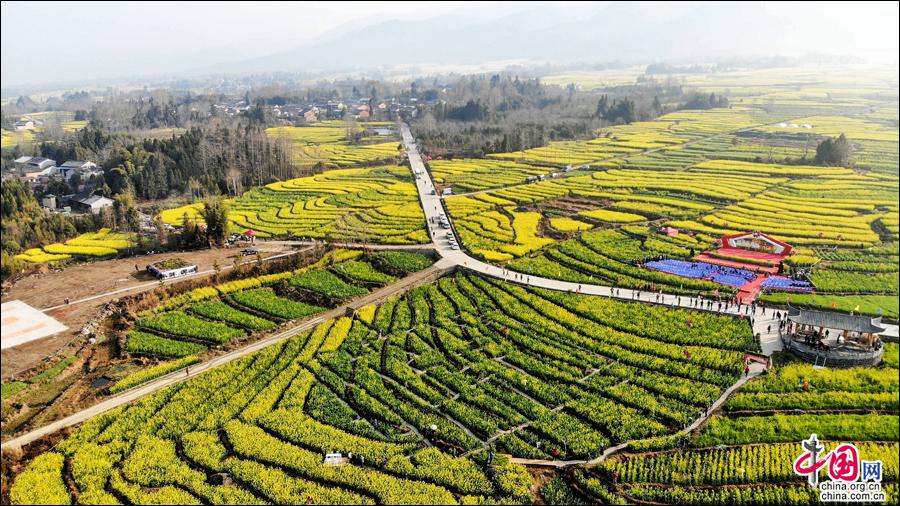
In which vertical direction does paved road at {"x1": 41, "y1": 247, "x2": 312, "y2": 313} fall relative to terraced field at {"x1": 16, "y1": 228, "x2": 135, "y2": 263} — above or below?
below

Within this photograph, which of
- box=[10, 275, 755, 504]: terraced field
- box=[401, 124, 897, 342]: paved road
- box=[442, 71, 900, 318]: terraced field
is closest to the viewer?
box=[10, 275, 755, 504]: terraced field

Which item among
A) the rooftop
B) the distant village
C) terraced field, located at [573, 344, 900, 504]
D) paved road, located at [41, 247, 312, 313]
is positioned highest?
the distant village

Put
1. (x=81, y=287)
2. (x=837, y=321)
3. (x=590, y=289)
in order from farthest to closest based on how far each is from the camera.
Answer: (x=590, y=289)
(x=81, y=287)
(x=837, y=321)

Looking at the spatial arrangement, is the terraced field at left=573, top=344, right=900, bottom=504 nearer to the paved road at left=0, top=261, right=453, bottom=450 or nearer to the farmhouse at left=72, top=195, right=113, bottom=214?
the paved road at left=0, top=261, right=453, bottom=450

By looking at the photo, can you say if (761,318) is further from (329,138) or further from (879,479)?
(329,138)

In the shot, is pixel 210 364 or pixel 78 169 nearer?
pixel 210 364

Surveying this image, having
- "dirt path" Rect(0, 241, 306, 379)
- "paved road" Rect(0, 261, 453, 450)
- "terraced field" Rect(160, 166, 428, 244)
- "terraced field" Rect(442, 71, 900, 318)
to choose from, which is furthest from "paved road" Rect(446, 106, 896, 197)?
"dirt path" Rect(0, 241, 306, 379)

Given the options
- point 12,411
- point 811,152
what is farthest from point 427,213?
point 811,152
